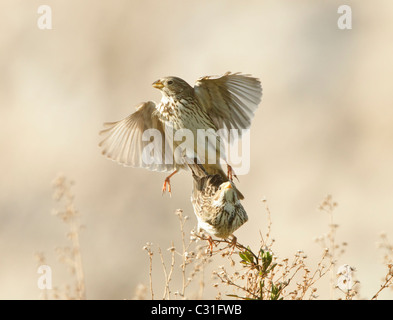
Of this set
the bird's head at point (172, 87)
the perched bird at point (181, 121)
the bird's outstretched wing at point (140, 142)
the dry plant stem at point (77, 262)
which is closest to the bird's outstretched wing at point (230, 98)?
the perched bird at point (181, 121)

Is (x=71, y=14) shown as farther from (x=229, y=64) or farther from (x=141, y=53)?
(x=229, y=64)

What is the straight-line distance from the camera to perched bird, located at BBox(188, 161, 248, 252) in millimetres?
4984

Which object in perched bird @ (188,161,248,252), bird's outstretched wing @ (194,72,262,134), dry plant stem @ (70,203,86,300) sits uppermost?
bird's outstretched wing @ (194,72,262,134)

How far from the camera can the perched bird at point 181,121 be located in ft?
19.5

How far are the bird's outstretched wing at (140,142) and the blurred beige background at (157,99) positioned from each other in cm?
345

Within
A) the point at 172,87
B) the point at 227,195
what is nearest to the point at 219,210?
the point at 227,195

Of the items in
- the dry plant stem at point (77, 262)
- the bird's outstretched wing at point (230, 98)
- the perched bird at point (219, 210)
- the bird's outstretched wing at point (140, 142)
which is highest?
the bird's outstretched wing at point (230, 98)

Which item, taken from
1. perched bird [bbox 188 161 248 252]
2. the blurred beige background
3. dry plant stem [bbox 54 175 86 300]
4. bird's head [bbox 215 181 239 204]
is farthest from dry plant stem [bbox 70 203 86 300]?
the blurred beige background

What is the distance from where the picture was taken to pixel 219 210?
5012 mm

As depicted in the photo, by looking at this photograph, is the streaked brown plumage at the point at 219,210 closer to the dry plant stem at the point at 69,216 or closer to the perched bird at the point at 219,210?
the perched bird at the point at 219,210

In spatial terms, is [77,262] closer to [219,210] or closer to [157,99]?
[219,210]

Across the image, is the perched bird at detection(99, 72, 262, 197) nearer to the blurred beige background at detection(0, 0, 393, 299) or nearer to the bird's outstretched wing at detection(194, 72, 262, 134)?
the bird's outstretched wing at detection(194, 72, 262, 134)

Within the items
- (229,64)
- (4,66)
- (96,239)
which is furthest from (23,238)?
(229,64)

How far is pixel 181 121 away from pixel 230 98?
457 millimetres
